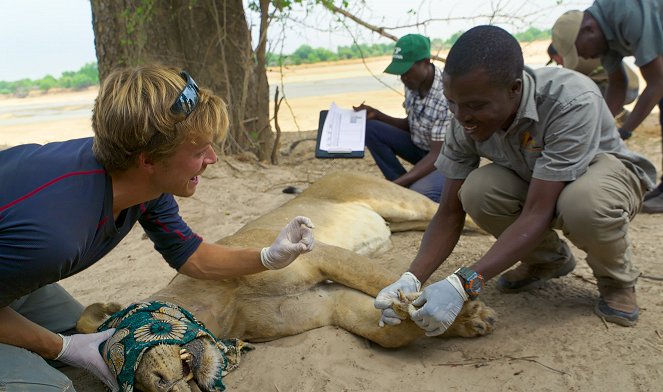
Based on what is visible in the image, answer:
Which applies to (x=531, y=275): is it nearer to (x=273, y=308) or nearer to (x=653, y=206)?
(x=273, y=308)

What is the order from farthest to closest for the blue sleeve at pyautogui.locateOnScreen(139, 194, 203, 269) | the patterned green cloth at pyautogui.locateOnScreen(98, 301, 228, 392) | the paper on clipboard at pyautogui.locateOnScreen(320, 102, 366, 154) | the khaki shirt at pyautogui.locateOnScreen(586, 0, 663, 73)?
the paper on clipboard at pyautogui.locateOnScreen(320, 102, 366, 154)
the khaki shirt at pyautogui.locateOnScreen(586, 0, 663, 73)
the blue sleeve at pyautogui.locateOnScreen(139, 194, 203, 269)
the patterned green cloth at pyautogui.locateOnScreen(98, 301, 228, 392)

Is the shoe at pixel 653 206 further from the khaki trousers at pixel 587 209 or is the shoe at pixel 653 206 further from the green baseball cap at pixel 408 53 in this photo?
the green baseball cap at pixel 408 53

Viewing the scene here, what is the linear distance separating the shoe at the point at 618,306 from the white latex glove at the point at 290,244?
144 centimetres

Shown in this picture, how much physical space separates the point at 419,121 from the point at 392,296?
295cm

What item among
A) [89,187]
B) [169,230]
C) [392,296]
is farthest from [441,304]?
[89,187]

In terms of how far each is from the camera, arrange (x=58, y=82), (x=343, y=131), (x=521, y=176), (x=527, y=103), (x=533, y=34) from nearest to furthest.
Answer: (x=527, y=103) → (x=521, y=176) → (x=343, y=131) → (x=533, y=34) → (x=58, y=82)

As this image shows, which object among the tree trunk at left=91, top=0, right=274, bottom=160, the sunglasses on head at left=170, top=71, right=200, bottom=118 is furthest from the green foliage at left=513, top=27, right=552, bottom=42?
the sunglasses on head at left=170, top=71, right=200, bottom=118

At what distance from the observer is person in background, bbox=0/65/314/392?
7.34 ft

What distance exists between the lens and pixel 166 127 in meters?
2.37

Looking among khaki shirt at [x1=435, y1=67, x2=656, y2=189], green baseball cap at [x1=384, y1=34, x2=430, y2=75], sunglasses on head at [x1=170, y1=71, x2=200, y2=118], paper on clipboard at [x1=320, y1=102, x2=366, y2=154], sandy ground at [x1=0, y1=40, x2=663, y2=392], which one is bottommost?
sandy ground at [x1=0, y1=40, x2=663, y2=392]

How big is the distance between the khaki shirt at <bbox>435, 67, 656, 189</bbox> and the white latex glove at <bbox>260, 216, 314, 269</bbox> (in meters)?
0.92

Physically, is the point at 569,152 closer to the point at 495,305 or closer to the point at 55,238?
the point at 495,305

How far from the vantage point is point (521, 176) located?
329 centimetres

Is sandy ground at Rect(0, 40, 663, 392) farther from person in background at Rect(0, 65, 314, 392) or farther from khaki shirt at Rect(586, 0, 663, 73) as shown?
khaki shirt at Rect(586, 0, 663, 73)
